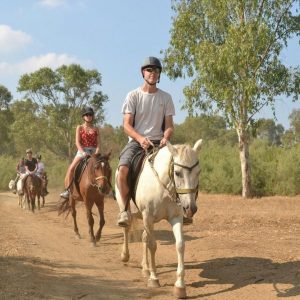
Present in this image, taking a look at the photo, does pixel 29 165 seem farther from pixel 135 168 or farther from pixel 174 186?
pixel 174 186

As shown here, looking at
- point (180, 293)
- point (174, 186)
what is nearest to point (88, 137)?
point (174, 186)

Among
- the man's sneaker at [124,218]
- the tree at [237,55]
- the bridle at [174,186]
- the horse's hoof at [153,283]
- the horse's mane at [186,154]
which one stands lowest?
the horse's hoof at [153,283]

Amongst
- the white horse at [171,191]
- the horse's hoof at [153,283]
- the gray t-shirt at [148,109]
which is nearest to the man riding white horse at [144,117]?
the gray t-shirt at [148,109]

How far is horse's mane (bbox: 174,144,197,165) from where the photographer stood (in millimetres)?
5293

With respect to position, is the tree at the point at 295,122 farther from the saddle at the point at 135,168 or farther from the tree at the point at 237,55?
the saddle at the point at 135,168

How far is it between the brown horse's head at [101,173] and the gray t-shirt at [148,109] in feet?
9.99

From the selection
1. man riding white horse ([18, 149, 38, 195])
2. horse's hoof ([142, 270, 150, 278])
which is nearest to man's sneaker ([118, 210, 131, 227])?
horse's hoof ([142, 270, 150, 278])

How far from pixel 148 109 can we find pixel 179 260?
2287 mm

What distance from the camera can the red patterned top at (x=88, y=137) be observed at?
10508mm

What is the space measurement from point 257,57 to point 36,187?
10.8 meters

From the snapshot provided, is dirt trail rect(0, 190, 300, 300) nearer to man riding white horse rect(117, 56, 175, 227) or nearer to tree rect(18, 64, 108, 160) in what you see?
man riding white horse rect(117, 56, 175, 227)

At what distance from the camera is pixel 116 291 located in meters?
5.73

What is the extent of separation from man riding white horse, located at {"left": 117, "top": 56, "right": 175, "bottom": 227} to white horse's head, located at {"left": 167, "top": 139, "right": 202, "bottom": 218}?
112cm

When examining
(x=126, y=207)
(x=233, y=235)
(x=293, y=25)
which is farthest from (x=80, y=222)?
(x=293, y=25)
